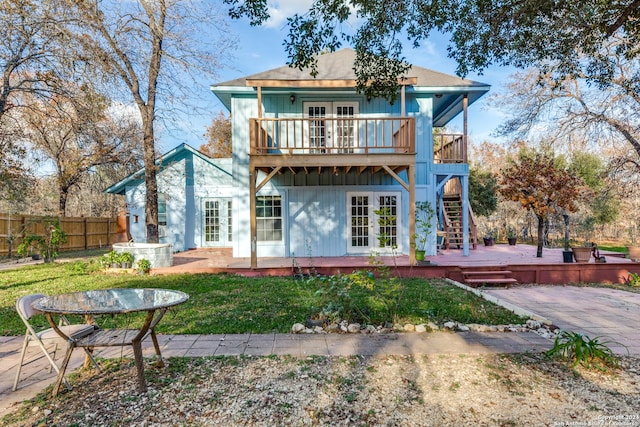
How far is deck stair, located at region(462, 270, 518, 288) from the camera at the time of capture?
8461 mm

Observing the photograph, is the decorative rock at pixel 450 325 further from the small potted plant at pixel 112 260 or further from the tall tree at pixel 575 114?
the tall tree at pixel 575 114

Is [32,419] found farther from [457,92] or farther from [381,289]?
[457,92]

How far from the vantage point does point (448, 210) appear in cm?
1516

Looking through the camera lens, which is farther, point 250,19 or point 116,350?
point 250,19

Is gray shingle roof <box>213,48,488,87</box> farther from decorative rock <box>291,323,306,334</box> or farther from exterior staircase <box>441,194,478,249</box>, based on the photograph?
decorative rock <box>291,323,306,334</box>

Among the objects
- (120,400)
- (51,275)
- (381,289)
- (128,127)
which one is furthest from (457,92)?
(128,127)

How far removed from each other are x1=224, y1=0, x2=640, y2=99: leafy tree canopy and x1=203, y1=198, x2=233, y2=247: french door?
919 cm

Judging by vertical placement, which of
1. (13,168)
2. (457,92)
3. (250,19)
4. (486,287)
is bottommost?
(486,287)

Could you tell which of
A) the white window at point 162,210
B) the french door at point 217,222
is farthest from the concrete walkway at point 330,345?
the white window at point 162,210

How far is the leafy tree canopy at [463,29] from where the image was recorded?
4.87 meters

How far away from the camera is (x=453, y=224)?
13930 millimetres

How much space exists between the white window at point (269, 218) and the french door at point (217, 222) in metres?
3.35

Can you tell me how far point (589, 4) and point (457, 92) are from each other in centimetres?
551

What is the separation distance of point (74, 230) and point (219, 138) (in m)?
12.9
